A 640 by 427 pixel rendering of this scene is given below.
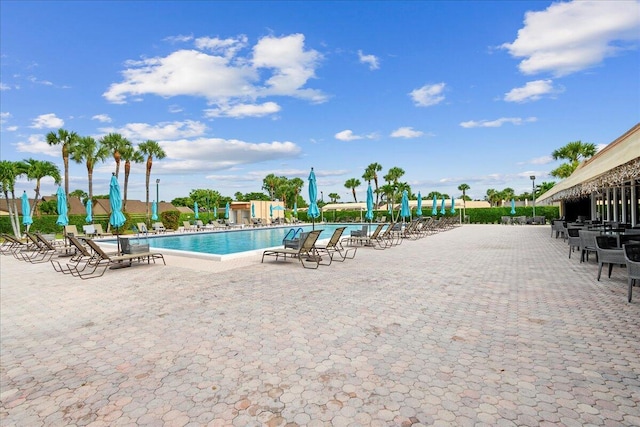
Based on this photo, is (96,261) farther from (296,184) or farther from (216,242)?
(296,184)

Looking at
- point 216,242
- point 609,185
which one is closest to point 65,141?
point 216,242

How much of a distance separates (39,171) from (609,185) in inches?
1471

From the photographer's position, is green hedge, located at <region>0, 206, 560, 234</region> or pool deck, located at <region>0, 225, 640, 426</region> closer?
pool deck, located at <region>0, 225, 640, 426</region>

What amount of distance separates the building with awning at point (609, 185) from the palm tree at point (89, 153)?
31700 mm

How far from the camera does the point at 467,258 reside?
402 inches

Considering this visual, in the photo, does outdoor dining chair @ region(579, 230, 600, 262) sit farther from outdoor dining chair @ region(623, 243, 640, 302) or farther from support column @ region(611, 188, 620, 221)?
support column @ region(611, 188, 620, 221)

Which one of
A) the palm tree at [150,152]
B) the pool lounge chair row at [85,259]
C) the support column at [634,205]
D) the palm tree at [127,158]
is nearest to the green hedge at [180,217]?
the palm tree at [127,158]

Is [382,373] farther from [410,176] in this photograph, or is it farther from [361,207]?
[410,176]

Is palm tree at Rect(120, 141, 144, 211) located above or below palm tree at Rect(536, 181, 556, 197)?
above

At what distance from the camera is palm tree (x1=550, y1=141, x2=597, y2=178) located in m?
32.0

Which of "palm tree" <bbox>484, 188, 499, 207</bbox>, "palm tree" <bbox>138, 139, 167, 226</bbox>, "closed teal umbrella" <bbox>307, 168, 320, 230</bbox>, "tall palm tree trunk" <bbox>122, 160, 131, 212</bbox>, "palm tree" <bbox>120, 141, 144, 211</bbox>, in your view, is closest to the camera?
"closed teal umbrella" <bbox>307, 168, 320, 230</bbox>

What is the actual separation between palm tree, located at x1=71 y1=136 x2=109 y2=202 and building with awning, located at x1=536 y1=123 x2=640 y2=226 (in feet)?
104

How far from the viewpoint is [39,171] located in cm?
2919

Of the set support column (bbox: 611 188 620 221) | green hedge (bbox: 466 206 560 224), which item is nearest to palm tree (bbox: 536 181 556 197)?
green hedge (bbox: 466 206 560 224)
